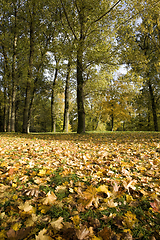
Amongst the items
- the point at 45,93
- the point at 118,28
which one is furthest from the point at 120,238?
the point at 45,93

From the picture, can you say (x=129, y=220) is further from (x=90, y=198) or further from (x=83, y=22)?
(x=83, y=22)

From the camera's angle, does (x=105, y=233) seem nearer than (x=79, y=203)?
Yes

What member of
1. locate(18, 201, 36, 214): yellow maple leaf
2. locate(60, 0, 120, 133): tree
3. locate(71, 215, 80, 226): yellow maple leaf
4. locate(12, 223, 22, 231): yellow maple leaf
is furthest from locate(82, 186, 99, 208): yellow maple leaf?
locate(60, 0, 120, 133): tree

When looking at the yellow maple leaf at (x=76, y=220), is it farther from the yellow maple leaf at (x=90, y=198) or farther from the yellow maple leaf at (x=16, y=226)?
the yellow maple leaf at (x=16, y=226)

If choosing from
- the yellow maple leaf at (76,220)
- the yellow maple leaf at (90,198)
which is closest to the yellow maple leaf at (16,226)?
the yellow maple leaf at (76,220)

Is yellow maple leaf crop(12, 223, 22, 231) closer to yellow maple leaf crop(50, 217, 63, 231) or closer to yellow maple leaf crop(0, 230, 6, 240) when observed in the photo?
yellow maple leaf crop(0, 230, 6, 240)

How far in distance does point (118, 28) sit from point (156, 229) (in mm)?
10635

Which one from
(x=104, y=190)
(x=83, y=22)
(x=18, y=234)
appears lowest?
(x=18, y=234)

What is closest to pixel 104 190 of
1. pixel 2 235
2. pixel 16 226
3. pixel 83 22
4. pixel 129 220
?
pixel 129 220

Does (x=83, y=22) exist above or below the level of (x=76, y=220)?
above

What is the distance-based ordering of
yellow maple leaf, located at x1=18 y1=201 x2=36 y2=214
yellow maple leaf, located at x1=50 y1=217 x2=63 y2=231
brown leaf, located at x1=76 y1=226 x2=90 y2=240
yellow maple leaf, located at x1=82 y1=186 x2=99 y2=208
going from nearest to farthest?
brown leaf, located at x1=76 y1=226 x2=90 y2=240 < yellow maple leaf, located at x1=50 y1=217 x2=63 y2=231 < yellow maple leaf, located at x1=18 y1=201 x2=36 y2=214 < yellow maple leaf, located at x1=82 y1=186 x2=99 y2=208

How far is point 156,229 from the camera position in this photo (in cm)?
148

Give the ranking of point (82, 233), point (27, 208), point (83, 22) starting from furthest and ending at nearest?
point (83, 22) → point (27, 208) → point (82, 233)

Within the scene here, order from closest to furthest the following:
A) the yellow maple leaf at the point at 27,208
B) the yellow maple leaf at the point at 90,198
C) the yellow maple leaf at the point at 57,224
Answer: the yellow maple leaf at the point at 57,224 < the yellow maple leaf at the point at 27,208 < the yellow maple leaf at the point at 90,198
